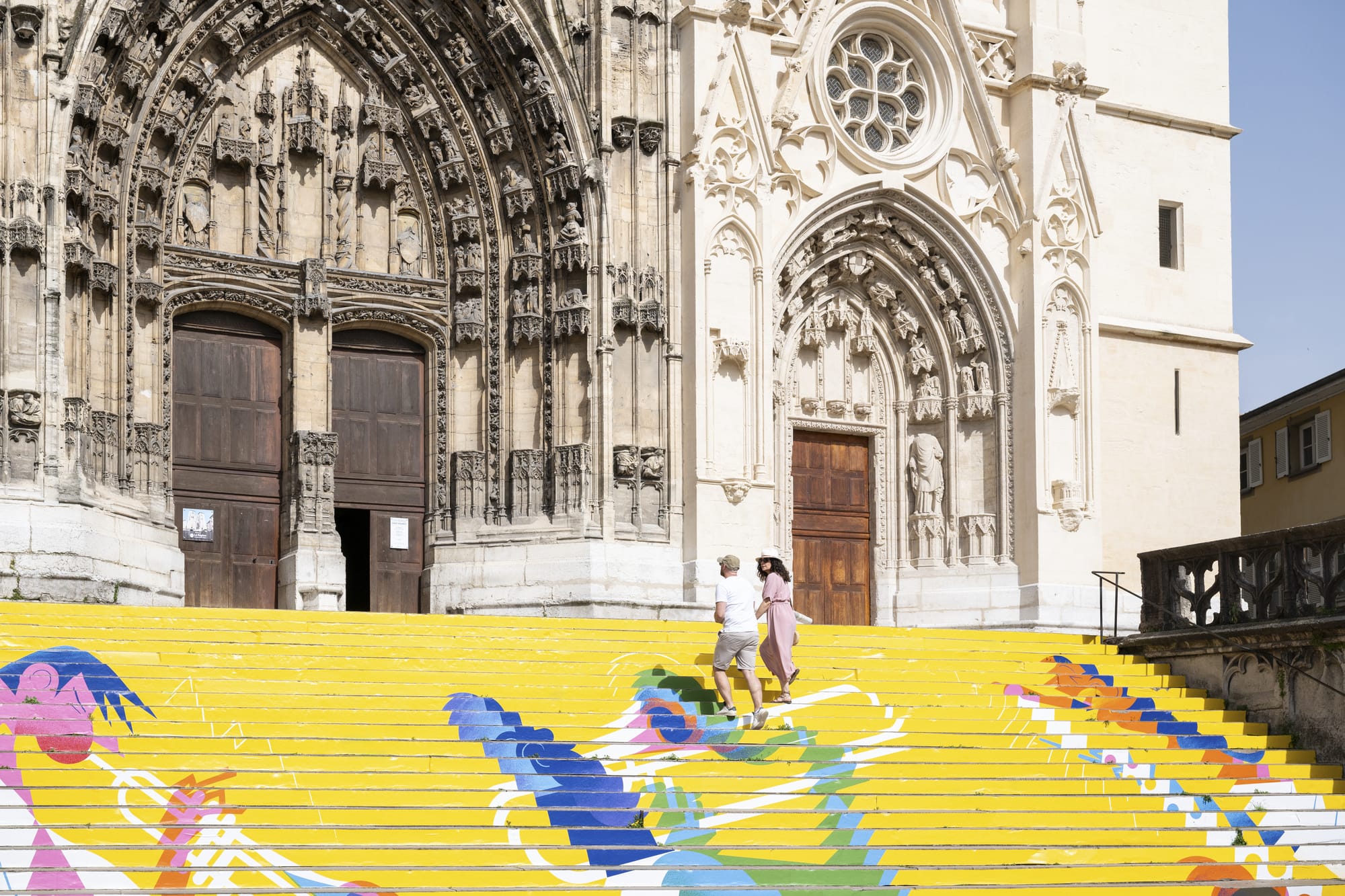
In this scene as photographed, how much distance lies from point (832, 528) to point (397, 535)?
4.91m

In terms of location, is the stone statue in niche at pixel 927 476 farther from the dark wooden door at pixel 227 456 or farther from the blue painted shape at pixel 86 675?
the blue painted shape at pixel 86 675

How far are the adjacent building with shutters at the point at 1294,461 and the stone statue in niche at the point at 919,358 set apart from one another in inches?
364

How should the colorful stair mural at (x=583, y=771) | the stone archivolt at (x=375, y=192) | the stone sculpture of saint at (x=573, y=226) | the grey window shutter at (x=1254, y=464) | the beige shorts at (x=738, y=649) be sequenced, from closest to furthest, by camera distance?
1. the colorful stair mural at (x=583, y=771)
2. the beige shorts at (x=738, y=649)
3. the stone archivolt at (x=375, y=192)
4. the stone sculpture of saint at (x=573, y=226)
5. the grey window shutter at (x=1254, y=464)

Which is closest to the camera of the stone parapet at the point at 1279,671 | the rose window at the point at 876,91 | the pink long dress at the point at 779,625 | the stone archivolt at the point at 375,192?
the pink long dress at the point at 779,625

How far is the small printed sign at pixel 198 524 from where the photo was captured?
62.3 feet

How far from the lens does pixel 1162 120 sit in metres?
23.1

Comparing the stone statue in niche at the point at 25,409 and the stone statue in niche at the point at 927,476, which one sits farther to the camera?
the stone statue in niche at the point at 927,476

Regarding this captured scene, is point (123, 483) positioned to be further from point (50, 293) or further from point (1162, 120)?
point (1162, 120)

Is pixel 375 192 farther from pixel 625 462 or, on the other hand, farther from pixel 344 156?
pixel 625 462

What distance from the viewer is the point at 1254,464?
103 ft

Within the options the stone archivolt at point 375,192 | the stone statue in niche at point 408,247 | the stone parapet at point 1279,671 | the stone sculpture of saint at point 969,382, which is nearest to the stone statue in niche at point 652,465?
the stone archivolt at point 375,192

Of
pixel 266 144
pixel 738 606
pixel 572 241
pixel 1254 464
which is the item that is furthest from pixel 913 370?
pixel 1254 464

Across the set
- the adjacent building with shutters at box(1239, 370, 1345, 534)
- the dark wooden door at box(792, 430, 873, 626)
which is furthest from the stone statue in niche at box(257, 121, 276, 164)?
the adjacent building with shutters at box(1239, 370, 1345, 534)

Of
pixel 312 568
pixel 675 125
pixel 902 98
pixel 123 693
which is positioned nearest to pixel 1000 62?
pixel 902 98
